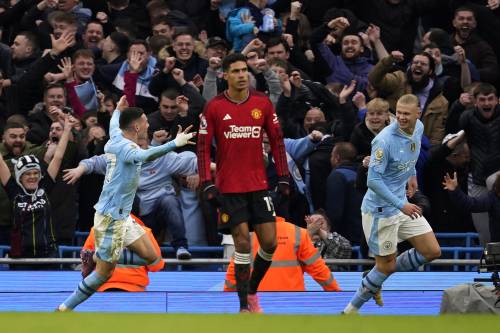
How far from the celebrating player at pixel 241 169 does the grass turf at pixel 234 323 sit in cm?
301

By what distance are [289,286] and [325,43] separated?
5932mm

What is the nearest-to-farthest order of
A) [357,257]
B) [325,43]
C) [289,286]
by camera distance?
[289,286], [357,257], [325,43]

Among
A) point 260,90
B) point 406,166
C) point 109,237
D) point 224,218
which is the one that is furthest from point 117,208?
point 260,90

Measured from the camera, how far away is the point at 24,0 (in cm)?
2097

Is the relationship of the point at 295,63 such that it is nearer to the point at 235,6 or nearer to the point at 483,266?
the point at 235,6

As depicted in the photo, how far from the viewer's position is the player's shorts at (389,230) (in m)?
14.2

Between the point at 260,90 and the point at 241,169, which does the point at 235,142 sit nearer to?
the point at 241,169

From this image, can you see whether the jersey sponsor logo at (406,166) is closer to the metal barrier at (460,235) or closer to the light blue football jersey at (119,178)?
the light blue football jersey at (119,178)

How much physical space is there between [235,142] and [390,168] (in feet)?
5.00

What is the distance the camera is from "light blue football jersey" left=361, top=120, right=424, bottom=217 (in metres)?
14.0

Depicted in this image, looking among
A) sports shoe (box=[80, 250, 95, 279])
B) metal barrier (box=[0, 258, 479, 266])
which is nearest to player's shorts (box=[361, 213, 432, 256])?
metal barrier (box=[0, 258, 479, 266])

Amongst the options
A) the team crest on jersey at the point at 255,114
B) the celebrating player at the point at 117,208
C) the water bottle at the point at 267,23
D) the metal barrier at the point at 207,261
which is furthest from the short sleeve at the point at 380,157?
the water bottle at the point at 267,23

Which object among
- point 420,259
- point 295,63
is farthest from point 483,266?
point 295,63

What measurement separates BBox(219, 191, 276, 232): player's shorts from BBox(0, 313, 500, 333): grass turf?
300cm
